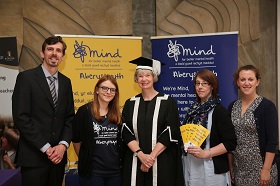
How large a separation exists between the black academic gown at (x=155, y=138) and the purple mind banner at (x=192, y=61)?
4.52 feet

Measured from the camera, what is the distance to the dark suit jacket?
7.98ft

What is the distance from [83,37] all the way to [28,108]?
67.7 inches

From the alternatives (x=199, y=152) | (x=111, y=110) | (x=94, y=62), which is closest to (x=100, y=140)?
(x=111, y=110)

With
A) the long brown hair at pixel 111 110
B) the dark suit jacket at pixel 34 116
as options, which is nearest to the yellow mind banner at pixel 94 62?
the long brown hair at pixel 111 110

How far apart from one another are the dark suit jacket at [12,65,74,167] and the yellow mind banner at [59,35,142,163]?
133 cm

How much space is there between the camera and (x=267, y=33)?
4.25 m

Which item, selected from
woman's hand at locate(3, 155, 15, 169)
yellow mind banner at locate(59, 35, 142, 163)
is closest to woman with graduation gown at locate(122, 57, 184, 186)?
yellow mind banner at locate(59, 35, 142, 163)

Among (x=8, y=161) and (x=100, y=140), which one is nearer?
(x=100, y=140)

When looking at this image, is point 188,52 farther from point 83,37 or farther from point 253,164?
point 253,164

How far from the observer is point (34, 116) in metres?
2.51

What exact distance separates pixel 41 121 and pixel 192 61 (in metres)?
2.17

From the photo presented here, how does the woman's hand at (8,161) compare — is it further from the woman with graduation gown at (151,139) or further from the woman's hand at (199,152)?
the woman's hand at (199,152)

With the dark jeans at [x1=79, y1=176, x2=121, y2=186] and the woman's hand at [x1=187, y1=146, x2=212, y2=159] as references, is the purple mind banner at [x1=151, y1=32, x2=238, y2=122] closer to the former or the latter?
the woman's hand at [x1=187, y1=146, x2=212, y2=159]

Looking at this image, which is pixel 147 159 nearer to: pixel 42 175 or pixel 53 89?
pixel 42 175
